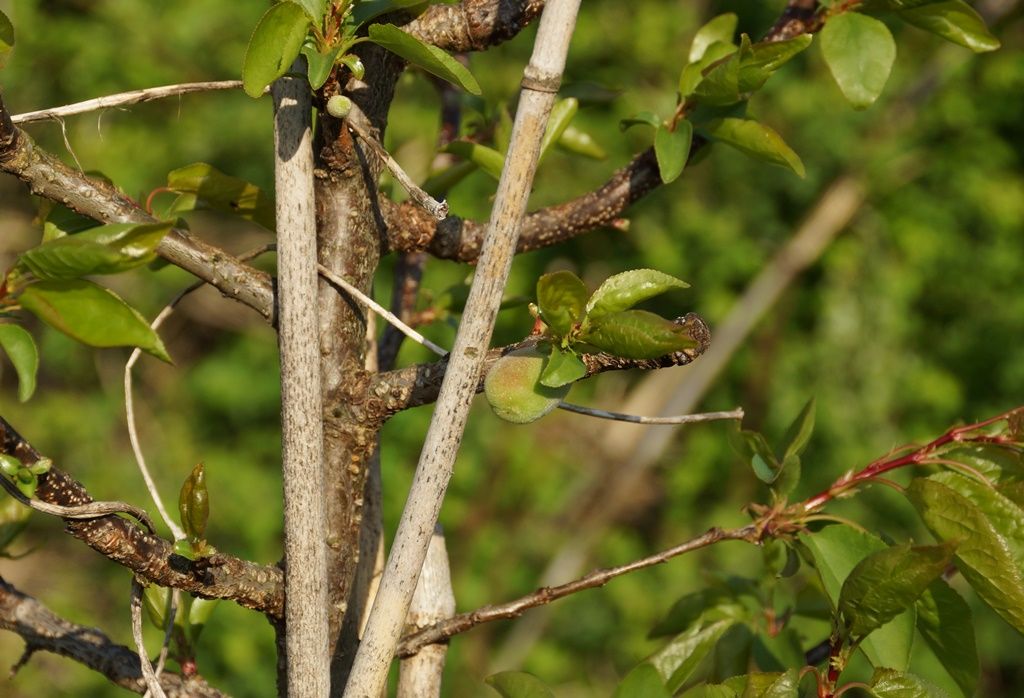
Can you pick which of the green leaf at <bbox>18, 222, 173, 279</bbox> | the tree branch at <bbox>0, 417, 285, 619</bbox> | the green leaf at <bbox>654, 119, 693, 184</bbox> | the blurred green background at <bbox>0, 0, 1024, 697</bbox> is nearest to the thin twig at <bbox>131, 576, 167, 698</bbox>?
the tree branch at <bbox>0, 417, 285, 619</bbox>

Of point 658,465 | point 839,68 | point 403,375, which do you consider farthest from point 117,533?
point 658,465

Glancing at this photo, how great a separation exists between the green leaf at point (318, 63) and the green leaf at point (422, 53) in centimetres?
3

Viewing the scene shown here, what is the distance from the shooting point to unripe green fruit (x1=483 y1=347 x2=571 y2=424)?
2.03ft

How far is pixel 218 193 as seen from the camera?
0.85m

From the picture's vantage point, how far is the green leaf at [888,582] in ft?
2.13

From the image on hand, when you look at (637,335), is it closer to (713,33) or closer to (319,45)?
(319,45)

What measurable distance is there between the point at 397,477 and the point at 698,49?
2349 mm

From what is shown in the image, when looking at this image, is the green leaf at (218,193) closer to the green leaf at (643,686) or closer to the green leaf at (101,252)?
the green leaf at (101,252)

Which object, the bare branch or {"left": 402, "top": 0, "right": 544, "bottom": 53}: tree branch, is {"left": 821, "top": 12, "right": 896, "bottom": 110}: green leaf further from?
the bare branch

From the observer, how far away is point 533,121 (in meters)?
0.61

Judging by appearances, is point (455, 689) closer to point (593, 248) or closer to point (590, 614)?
point (590, 614)

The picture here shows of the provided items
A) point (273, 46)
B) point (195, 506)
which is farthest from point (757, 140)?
point (195, 506)

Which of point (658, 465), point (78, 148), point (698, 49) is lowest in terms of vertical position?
point (658, 465)

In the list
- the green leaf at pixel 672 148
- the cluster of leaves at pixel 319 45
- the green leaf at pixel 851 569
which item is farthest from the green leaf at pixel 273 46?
the green leaf at pixel 851 569
